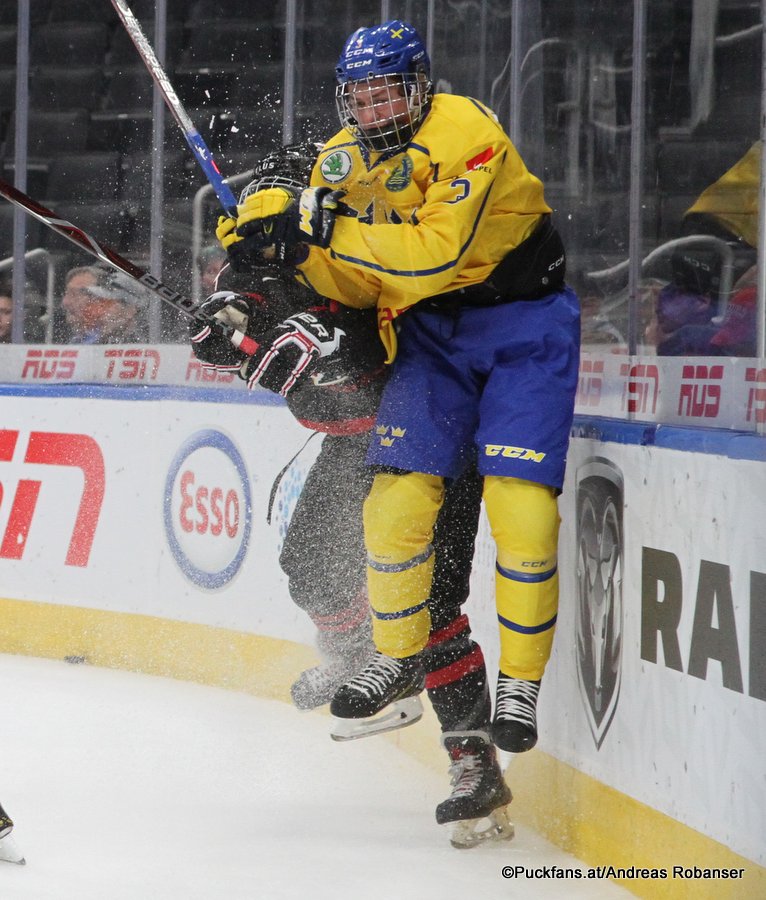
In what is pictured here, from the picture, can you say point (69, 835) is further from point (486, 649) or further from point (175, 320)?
point (175, 320)

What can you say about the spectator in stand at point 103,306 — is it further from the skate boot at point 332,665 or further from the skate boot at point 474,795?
the skate boot at point 474,795

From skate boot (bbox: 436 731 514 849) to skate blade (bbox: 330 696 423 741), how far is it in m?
0.09

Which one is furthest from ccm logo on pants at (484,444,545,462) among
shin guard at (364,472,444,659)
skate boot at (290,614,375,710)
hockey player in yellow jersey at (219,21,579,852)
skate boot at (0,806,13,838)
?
skate boot at (0,806,13,838)

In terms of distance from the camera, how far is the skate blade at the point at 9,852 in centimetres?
233

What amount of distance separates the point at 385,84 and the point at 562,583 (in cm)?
96

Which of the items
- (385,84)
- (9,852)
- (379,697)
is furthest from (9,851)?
(385,84)

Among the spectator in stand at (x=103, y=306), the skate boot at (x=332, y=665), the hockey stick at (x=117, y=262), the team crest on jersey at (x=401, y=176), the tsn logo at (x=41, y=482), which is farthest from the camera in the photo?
the spectator in stand at (x=103, y=306)

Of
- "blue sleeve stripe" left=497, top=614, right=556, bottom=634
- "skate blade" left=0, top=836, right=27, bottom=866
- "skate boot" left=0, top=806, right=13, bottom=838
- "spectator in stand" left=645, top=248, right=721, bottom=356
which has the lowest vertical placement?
"skate blade" left=0, top=836, right=27, bottom=866

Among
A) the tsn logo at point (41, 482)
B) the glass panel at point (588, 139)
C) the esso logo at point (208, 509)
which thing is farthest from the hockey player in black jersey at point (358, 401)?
the tsn logo at point (41, 482)

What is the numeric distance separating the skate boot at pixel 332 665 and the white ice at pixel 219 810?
19 cm

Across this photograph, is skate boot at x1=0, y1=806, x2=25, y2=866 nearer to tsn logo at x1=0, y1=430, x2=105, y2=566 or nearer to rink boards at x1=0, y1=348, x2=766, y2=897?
rink boards at x1=0, y1=348, x2=766, y2=897

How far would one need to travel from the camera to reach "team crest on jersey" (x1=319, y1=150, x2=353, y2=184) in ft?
8.30

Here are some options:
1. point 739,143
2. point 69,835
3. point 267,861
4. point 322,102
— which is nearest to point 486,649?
point 267,861

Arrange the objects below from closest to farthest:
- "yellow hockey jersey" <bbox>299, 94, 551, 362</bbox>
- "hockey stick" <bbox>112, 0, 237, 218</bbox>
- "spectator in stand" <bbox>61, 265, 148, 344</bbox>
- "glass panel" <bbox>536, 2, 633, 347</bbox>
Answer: "yellow hockey jersey" <bbox>299, 94, 551, 362</bbox>, "hockey stick" <bbox>112, 0, 237, 218</bbox>, "glass panel" <bbox>536, 2, 633, 347</bbox>, "spectator in stand" <bbox>61, 265, 148, 344</bbox>
